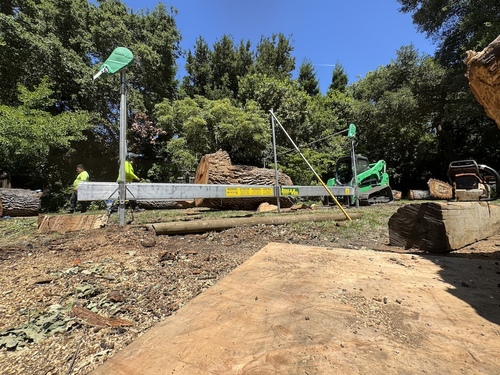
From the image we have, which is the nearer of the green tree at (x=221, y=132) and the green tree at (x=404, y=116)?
the green tree at (x=221, y=132)

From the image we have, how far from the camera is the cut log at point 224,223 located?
364cm

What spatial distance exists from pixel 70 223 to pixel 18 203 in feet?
18.5

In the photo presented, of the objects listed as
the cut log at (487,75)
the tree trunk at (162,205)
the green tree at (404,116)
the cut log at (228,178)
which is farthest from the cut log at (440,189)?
the cut log at (487,75)

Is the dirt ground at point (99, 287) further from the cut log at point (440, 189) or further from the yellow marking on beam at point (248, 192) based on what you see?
the cut log at point (440, 189)

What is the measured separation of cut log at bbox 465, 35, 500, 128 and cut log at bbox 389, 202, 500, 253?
3.98ft

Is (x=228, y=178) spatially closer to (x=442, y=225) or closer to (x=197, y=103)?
(x=442, y=225)

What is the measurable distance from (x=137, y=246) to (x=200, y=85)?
17.6 m

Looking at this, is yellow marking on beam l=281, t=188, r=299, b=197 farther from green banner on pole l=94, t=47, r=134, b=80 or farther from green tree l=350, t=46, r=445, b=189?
green tree l=350, t=46, r=445, b=189

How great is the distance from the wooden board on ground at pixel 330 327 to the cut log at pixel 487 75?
107 centimetres

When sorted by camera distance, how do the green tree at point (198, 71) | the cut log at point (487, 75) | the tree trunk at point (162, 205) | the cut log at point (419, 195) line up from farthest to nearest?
the green tree at point (198, 71) → the cut log at point (419, 195) → the tree trunk at point (162, 205) → the cut log at point (487, 75)

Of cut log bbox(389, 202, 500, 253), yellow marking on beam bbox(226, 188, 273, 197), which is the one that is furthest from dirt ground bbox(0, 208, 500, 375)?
yellow marking on beam bbox(226, 188, 273, 197)

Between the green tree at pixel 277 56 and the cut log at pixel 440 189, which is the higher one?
the green tree at pixel 277 56

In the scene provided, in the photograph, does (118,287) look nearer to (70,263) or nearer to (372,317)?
(70,263)

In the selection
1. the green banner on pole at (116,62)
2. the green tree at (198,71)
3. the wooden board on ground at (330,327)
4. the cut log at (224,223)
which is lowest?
the wooden board on ground at (330,327)
